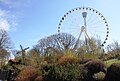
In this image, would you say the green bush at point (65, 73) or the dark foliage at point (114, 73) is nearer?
the dark foliage at point (114, 73)

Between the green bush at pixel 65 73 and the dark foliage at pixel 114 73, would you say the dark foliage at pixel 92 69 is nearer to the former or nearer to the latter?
the green bush at pixel 65 73

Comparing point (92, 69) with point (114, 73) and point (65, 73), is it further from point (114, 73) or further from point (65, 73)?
point (114, 73)

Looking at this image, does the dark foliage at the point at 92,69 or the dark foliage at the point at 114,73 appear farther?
the dark foliage at the point at 92,69

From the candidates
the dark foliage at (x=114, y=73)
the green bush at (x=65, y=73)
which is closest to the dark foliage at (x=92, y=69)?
the green bush at (x=65, y=73)

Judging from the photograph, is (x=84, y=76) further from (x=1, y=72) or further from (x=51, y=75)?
(x=1, y=72)

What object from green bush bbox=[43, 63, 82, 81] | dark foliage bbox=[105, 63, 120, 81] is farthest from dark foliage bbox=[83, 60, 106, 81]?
dark foliage bbox=[105, 63, 120, 81]

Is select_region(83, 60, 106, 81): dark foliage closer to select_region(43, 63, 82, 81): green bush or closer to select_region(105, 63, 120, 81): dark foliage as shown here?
select_region(43, 63, 82, 81): green bush

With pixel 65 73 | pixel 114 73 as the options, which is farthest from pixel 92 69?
pixel 114 73

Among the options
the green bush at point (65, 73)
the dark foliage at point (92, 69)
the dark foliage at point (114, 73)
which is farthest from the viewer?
the green bush at point (65, 73)

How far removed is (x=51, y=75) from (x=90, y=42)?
60.0 ft

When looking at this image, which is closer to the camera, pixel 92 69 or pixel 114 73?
pixel 114 73

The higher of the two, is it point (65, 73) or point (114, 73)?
point (114, 73)

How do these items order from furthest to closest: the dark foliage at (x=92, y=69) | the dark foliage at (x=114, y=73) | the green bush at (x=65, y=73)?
the green bush at (x=65, y=73)
the dark foliage at (x=92, y=69)
the dark foliage at (x=114, y=73)

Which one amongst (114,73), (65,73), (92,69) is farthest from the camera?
(65,73)
